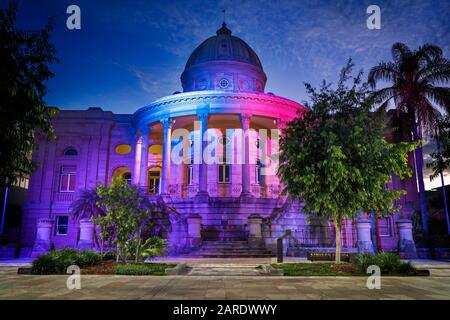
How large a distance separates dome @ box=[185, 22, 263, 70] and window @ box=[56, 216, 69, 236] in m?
19.3

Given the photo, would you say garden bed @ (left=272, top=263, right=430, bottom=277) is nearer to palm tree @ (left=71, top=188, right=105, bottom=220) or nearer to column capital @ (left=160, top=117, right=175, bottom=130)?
palm tree @ (left=71, top=188, right=105, bottom=220)

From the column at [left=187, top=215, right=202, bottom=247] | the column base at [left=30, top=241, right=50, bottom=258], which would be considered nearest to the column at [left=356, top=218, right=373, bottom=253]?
the column at [left=187, top=215, right=202, bottom=247]

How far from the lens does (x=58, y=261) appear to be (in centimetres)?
1227

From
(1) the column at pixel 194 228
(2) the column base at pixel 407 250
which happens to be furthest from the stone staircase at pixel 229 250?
(2) the column base at pixel 407 250

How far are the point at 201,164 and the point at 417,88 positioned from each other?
1632 centimetres

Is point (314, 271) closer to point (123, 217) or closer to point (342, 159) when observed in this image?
point (342, 159)

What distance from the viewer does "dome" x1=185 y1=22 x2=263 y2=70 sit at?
35.6 metres

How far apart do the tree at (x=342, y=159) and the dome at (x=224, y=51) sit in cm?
2152

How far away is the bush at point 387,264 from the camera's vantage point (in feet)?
38.9

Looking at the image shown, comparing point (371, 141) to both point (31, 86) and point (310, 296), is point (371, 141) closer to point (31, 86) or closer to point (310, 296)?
point (310, 296)

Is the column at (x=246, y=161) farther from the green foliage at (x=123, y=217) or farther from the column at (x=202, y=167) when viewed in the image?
the green foliage at (x=123, y=217)
